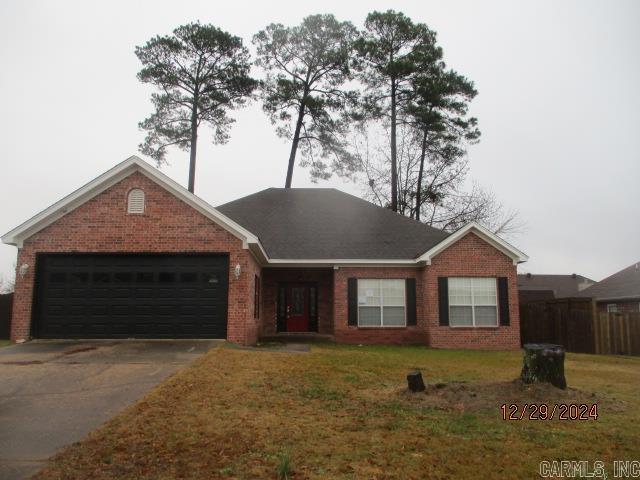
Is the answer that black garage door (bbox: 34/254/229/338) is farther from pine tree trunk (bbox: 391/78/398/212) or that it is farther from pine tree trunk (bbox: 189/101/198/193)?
pine tree trunk (bbox: 391/78/398/212)

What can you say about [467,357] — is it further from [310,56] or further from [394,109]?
[310,56]

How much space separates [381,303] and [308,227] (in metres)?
4.34

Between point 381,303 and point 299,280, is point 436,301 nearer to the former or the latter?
point 381,303

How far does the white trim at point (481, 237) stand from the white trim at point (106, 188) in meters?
6.05

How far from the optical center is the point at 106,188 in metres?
14.0

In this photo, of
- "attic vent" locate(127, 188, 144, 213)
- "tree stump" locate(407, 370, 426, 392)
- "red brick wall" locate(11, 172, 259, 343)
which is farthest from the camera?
"attic vent" locate(127, 188, 144, 213)

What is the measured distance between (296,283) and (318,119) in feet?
43.0

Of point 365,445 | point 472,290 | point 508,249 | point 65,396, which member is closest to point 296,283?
point 472,290

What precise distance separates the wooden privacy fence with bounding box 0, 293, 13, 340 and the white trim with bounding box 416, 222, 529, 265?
48.8 feet

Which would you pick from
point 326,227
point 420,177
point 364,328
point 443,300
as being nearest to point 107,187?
point 326,227

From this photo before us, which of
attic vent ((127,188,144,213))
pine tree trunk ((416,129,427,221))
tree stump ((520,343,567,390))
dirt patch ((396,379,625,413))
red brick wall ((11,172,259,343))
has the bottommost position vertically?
dirt patch ((396,379,625,413))

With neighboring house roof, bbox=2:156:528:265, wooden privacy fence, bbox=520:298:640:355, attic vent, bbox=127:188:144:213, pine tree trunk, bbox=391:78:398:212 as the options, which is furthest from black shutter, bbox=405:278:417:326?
pine tree trunk, bbox=391:78:398:212

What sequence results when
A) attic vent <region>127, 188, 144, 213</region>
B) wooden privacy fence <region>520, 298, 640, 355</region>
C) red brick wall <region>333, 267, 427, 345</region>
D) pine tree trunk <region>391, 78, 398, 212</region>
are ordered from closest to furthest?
attic vent <region>127, 188, 144, 213</region>
wooden privacy fence <region>520, 298, 640, 355</region>
red brick wall <region>333, 267, 427, 345</region>
pine tree trunk <region>391, 78, 398, 212</region>

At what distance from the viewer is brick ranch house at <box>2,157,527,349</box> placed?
13.7 meters
